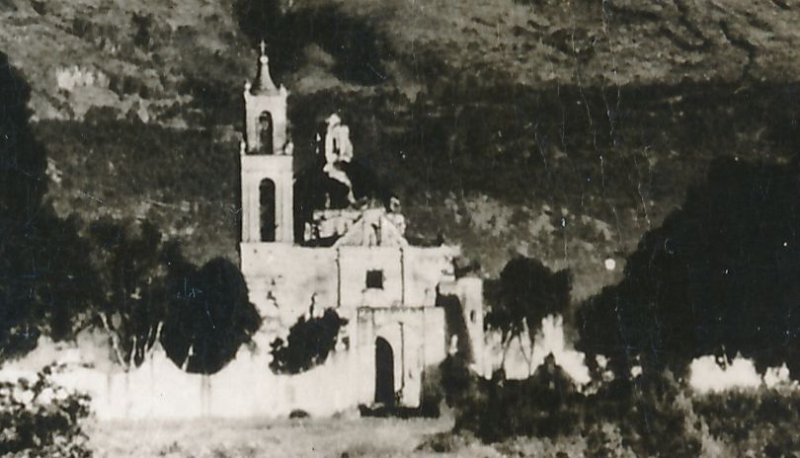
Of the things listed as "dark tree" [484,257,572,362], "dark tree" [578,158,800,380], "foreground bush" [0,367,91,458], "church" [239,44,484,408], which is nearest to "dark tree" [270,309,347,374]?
"church" [239,44,484,408]

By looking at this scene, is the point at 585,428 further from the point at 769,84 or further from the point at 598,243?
the point at 769,84

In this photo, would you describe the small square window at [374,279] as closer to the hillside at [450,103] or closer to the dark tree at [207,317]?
the hillside at [450,103]

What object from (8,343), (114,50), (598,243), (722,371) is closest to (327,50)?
(114,50)

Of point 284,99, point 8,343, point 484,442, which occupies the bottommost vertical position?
point 484,442

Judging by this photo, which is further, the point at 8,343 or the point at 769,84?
the point at 769,84

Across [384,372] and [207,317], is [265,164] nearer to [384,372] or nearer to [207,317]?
[207,317]
